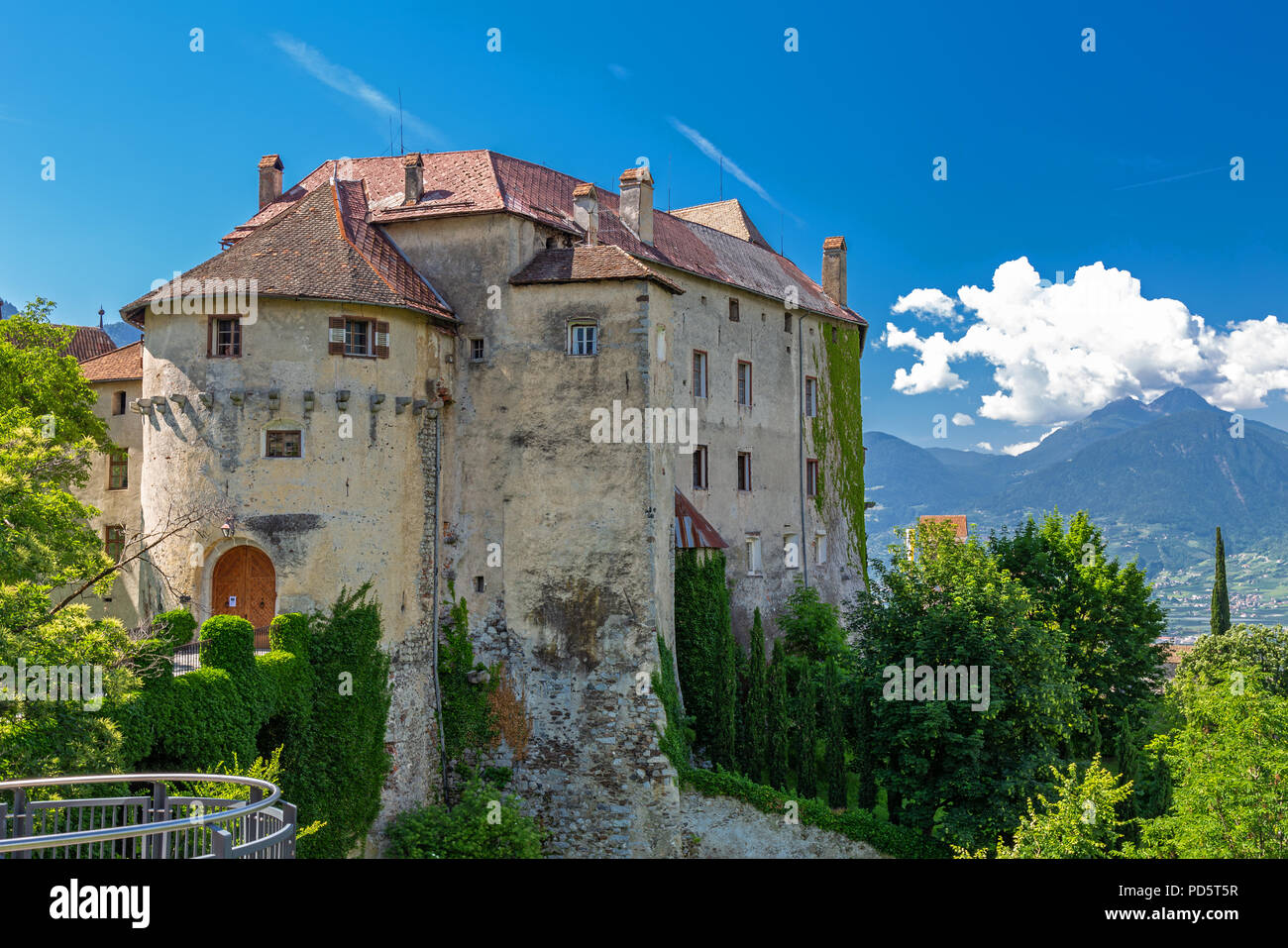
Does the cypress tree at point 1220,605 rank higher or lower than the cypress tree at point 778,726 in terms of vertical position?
higher

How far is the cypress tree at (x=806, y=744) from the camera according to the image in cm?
3925

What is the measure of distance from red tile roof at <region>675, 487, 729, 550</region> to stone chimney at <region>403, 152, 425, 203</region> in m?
14.3

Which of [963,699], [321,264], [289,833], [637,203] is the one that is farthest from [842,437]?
[289,833]

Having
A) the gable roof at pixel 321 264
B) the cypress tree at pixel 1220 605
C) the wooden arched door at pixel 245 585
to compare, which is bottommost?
the cypress tree at pixel 1220 605

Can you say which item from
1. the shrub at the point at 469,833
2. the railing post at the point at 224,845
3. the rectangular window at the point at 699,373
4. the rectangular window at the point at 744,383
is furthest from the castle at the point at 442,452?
the railing post at the point at 224,845

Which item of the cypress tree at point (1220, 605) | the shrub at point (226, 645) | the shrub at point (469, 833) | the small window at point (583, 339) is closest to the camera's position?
the shrub at point (226, 645)

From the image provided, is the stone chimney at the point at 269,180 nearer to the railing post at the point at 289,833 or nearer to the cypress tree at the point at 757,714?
the cypress tree at the point at 757,714

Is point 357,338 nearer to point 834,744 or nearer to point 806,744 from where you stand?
point 806,744

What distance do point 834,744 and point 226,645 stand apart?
70.1ft

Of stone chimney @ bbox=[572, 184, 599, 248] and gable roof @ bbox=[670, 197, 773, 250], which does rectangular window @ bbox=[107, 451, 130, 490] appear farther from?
gable roof @ bbox=[670, 197, 773, 250]

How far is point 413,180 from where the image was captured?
38250mm

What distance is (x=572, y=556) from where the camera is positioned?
35562 mm

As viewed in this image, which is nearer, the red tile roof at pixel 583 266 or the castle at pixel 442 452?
the castle at pixel 442 452

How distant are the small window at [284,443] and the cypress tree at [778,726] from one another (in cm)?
1850
